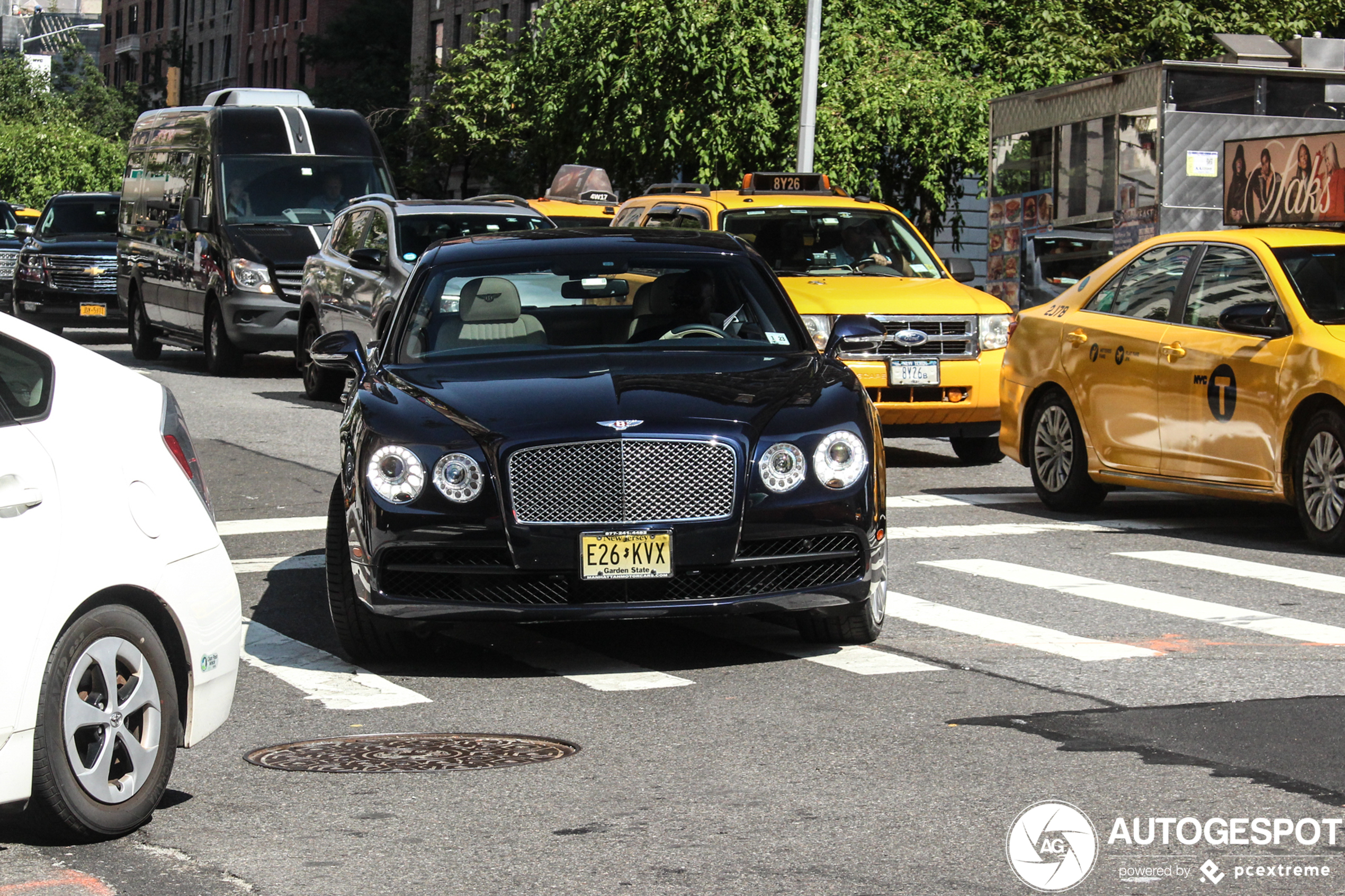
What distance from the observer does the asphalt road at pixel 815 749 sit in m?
4.98

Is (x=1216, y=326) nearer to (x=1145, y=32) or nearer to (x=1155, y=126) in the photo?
(x=1155, y=126)

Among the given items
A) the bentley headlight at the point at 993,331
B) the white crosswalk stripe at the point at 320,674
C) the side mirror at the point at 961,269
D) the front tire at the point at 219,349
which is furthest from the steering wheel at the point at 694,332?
the front tire at the point at 219,349

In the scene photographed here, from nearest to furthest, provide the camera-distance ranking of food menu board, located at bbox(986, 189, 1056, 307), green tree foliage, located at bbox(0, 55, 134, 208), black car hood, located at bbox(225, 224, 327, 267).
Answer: black car hood, located at bbox(225, 224, 327, 267)
food menu board, located at bbox(986, 189, 1056, 307)
green tree foliage, located at bbox(0, 55, 134, 208)

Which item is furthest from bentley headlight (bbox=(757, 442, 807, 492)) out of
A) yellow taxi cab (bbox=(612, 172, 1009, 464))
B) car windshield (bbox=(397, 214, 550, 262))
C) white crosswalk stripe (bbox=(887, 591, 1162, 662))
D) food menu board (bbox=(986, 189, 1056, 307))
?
food menu board (bbox=(986, 189, 1056, 307))

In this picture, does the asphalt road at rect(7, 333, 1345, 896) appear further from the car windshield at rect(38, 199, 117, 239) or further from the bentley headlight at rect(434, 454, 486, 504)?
the car windshield at rect(38, 199, 117, 239)

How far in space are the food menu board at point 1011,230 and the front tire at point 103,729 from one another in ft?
67.2

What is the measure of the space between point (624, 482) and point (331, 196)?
56.5 ft

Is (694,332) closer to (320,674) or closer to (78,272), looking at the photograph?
(320,674)

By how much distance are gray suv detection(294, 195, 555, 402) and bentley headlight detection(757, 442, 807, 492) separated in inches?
396

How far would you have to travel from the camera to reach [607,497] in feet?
23.8

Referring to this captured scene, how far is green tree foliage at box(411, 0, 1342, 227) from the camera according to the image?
31.4m

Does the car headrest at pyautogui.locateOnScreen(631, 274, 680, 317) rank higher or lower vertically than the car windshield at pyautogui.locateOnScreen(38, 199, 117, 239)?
lower

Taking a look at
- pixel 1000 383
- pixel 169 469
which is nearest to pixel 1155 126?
pixel 1000 383

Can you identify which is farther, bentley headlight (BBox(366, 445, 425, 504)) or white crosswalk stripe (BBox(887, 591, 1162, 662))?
white crosswalk stripe (BBox(887, 591, 1162, 662))
